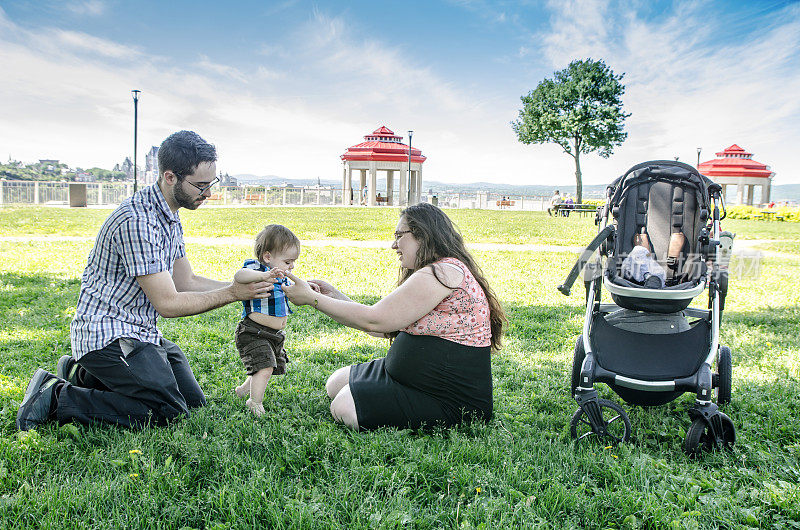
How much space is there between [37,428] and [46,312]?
11.5 feet

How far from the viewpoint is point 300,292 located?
3102mm

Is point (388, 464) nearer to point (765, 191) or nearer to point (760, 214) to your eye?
point (760, 214)

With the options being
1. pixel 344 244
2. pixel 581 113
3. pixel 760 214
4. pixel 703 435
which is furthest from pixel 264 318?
pixel 581 113

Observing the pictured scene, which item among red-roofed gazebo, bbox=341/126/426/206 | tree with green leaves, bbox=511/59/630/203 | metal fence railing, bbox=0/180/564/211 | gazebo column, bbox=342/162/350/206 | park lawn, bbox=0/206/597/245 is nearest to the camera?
park lawn, bbox=0/206/597/245

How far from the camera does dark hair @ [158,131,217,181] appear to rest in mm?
3186

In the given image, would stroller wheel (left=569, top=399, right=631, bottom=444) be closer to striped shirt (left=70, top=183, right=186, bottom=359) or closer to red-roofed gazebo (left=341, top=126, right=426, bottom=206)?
striped shirt (left=70, top=183, right=186, bottom=359)

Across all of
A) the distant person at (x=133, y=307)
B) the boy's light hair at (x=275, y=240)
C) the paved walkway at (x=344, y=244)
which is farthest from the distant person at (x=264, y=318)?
the paved walkway at (x=344, y=244)

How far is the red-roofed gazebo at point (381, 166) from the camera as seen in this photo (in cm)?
3544

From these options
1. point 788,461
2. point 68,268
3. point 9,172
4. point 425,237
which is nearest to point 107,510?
point 425,237

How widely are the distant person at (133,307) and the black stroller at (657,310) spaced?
6.80 feet

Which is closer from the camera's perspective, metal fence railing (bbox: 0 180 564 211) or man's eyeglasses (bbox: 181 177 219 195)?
man's eyeglasses (bbox: 181 177 219 195)

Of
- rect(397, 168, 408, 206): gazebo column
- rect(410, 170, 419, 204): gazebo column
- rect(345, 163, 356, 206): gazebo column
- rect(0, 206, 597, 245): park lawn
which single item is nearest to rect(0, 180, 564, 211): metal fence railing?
rect(345, 163, 356, 206): gazebo column

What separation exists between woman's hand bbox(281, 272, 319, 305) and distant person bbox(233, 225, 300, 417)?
0.20 meters

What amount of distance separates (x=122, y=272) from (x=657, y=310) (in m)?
3.19
